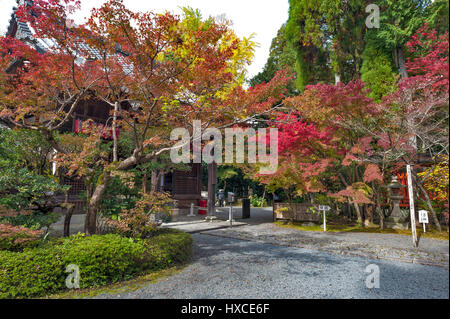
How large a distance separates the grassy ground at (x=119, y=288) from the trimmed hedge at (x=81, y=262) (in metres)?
0.12

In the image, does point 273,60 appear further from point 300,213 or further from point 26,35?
point 26,35

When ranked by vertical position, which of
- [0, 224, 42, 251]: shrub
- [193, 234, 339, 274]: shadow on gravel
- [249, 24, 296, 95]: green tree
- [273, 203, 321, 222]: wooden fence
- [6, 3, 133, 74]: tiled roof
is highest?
[249, 24, 296, 95]: green tree

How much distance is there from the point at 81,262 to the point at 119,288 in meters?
0.75

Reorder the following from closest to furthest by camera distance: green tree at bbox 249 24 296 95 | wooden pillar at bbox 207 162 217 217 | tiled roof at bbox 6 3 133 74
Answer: tiled roof at bbox 6 3 133 74 < wooden pillar at bbox 207 162 217 217 < green tree at bbox 249 24 296 95

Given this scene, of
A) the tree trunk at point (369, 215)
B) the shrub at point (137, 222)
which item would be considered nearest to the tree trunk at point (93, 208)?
the shrub at point (137, 222)

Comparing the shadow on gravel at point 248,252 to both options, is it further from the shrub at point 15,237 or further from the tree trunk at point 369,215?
the tree trunk at point 369,215

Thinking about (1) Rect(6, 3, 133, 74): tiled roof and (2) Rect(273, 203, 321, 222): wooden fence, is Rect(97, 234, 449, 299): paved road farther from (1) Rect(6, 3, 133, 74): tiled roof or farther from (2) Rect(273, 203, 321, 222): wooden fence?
(1) Rect(6, 3, 133, 74): tiled roof

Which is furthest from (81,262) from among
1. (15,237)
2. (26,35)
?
(26,35)

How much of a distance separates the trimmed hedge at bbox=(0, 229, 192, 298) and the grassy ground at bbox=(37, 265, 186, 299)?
0.38 ft

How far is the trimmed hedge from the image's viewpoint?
3.46 metres

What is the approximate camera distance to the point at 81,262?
383 cm

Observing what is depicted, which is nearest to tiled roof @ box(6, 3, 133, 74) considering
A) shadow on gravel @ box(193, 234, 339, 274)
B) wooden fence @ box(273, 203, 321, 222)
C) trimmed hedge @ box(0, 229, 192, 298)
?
trimmed hedge @ box(0, 229, 192, 298)

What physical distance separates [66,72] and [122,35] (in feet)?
7.38
